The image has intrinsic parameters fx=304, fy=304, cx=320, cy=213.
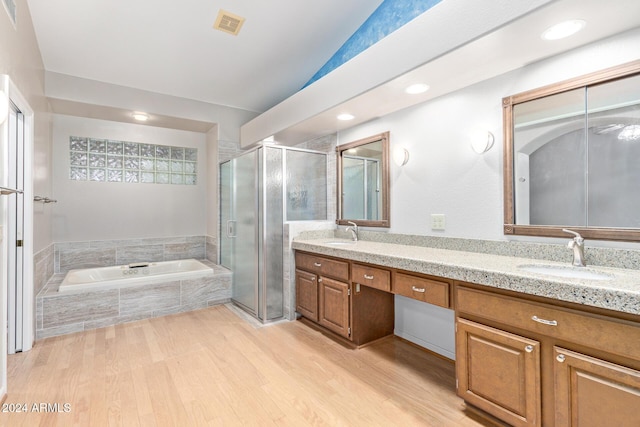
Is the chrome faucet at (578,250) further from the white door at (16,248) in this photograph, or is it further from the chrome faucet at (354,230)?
the white door at (16,248)

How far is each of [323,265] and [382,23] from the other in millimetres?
2088

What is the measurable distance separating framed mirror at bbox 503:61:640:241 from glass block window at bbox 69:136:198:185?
413 centimetres

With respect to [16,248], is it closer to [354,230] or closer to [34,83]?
[34,83]

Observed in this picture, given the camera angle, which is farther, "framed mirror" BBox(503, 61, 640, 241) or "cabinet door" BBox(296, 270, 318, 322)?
"cabinet door" BBox(296, 270, 318, 322)

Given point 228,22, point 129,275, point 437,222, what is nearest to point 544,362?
point 437,222

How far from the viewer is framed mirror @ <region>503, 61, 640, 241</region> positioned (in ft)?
5.07

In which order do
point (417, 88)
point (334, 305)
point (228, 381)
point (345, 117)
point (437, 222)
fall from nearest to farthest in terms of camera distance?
point (228, 381)
point (417, 88)
point (437, 222)
point (334, 305)
point (345, 117)

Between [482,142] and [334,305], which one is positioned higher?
[482,142]

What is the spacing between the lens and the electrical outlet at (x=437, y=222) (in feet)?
7.85

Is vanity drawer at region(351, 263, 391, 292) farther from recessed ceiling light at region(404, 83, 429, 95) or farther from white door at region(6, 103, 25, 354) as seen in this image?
white door at region(6, 103, 25, 354)

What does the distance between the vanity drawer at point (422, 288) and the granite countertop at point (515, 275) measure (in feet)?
0.23

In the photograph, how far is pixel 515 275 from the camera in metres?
1.41

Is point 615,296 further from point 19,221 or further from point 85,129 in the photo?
point 85,129

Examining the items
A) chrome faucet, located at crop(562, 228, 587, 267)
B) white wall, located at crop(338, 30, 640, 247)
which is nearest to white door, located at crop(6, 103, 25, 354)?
white wall, located at crop(338, 30, 640, 247)
